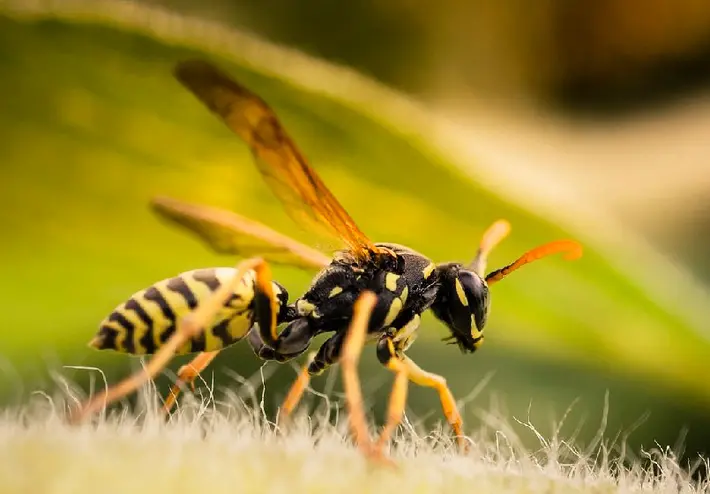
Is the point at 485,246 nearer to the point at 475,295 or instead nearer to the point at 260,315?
the point at 475,295

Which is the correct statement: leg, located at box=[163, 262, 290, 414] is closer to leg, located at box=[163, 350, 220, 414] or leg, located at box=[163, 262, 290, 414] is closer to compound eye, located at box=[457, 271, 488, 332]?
leg, located at box=[163, 350, 220, 414]

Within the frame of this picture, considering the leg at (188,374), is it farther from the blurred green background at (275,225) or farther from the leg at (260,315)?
the blurred green background at (275,225)

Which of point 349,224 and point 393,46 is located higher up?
point 393,46

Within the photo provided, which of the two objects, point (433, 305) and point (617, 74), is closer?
point (433, 305)

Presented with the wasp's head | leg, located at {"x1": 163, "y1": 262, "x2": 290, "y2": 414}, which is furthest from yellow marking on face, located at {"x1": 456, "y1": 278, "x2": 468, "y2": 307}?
leg, located at {"x1": 163, "y1": 262, "x2": 290, "y2": 414}

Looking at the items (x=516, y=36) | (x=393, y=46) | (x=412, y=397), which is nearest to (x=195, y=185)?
(x=412, y=397)

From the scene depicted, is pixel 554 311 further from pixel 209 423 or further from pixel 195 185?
pixel 209 423

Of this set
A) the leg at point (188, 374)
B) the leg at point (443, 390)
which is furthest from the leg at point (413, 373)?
the leg at point (188, 374)

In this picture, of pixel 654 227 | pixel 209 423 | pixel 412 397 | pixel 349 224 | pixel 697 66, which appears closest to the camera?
pixel 209 423
